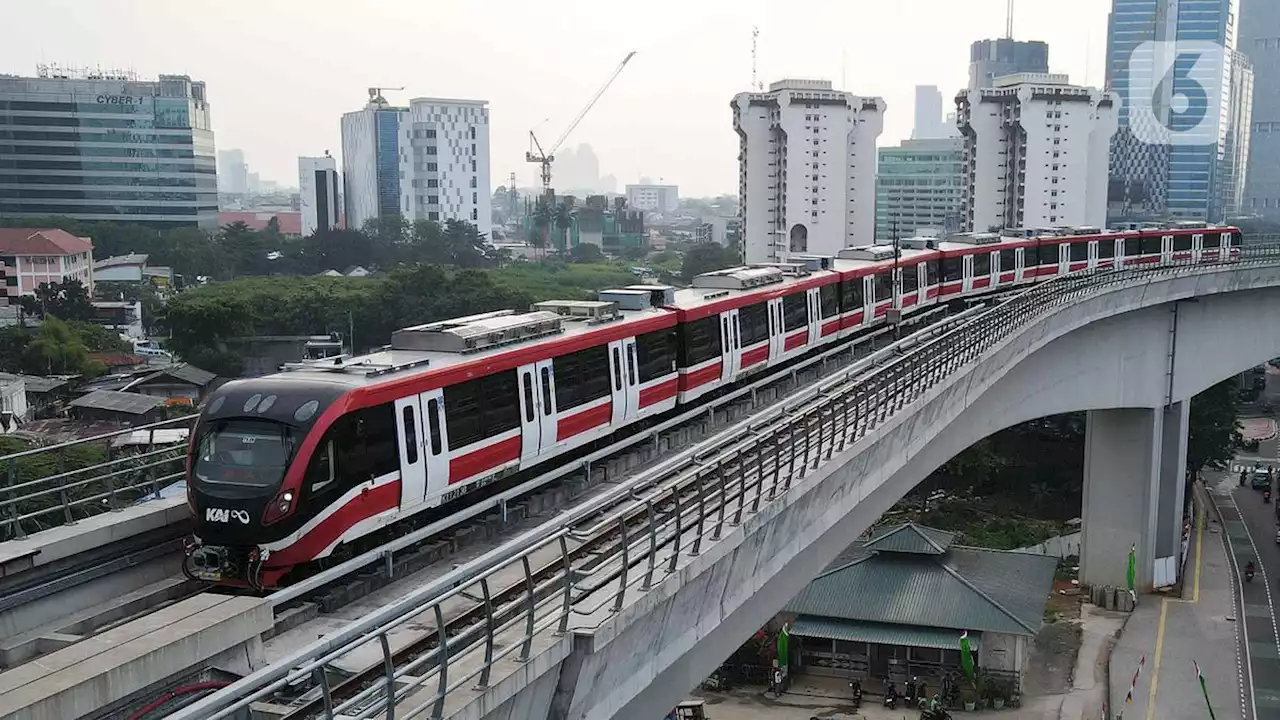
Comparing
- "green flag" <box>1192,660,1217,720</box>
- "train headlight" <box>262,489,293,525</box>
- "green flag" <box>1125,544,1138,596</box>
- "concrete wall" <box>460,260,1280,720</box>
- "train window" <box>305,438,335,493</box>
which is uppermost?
"train window" <box>305,438,335,493</box>

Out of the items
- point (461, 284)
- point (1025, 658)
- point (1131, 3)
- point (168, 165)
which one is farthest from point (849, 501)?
point (1131, 3)

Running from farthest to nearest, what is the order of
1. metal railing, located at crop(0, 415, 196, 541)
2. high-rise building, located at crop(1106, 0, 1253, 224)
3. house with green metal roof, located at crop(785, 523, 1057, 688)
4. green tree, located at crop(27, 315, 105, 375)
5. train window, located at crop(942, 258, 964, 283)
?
1. high-rise building, located at crop(1106, 0, 1253, 224)
2. green tree, located at crop(27, 315, 105, 375)
3. train window, located at crop(942, 258, 964, 283)
4. house with green metal roof, located at crop(785, 523, 1057, 688)
5. metal railing, located at crop(0, 415, 196, 541)

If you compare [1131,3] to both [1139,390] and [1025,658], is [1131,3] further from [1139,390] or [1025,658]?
[1025,658]

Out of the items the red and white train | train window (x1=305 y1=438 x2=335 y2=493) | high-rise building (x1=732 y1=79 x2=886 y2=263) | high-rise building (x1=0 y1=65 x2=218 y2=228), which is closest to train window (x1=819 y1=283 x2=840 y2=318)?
the red and white train

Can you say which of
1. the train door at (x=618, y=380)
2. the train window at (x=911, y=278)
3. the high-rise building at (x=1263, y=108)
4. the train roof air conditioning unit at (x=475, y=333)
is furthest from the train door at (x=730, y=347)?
the high-rise building at (x=1263, y=108)

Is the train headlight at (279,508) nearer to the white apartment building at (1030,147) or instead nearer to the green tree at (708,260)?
the white apartment building at (1030,147)

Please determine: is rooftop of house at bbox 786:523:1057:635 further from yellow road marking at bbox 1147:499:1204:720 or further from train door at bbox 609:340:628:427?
train door at bbox 609:340:628:427

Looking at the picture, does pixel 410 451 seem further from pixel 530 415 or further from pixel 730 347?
pixel 730 347

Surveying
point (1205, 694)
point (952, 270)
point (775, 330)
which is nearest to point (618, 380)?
point (775, 330)
